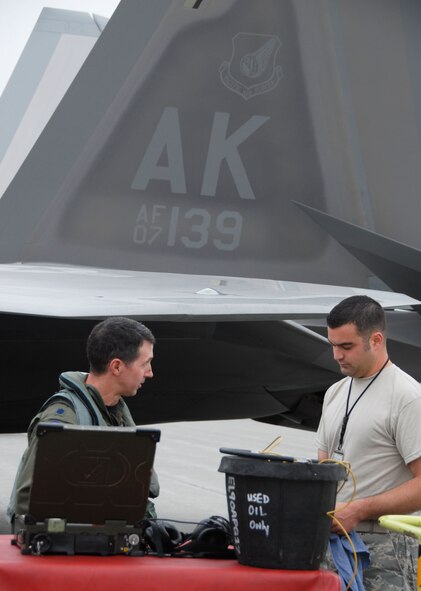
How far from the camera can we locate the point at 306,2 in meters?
7.32

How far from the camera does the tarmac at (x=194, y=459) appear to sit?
9.70 m

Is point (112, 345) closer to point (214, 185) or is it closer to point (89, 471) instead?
point (89, 471)

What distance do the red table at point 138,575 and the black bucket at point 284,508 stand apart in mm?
50

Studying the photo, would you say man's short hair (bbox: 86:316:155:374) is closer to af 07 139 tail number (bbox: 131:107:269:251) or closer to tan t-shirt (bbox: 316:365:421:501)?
tan t-shirt (bbox: 316:365:421:501)

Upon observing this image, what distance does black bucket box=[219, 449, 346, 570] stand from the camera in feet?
10.2

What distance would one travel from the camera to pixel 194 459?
1424cm

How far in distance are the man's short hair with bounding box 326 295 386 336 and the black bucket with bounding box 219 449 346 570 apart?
634mm

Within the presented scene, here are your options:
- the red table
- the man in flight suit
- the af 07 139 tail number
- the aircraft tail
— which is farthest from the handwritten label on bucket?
the af 07 139 tail number

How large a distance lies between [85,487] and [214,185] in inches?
167

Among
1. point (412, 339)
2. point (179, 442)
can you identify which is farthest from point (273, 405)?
point (179, 442)

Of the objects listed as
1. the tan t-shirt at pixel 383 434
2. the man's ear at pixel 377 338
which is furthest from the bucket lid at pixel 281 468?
the man's ear at pixel 377 338

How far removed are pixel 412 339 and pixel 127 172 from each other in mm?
2210

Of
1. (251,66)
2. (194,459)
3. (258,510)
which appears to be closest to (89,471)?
(258,510)

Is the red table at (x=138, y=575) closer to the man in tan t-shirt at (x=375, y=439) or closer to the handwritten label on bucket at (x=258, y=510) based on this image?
the handwritten label on bucket at (x=258, y=510)
